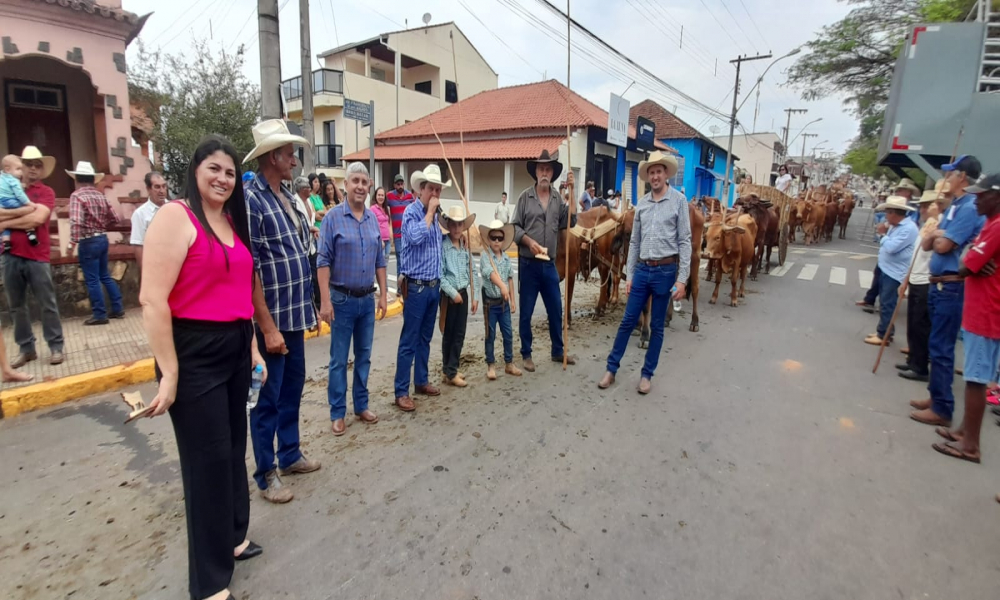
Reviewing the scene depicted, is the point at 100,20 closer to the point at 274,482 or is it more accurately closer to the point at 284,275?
the point at 284,275

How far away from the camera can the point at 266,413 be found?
304 cm

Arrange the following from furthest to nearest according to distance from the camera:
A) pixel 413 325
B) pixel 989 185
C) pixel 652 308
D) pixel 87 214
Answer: pixel 87 214, pixel 652 308, pixel 413 325, pixel 989 185

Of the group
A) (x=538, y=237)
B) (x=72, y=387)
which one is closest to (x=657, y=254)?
(x=538, y=237)

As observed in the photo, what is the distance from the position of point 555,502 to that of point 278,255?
88.8 inches

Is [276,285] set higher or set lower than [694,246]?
lower

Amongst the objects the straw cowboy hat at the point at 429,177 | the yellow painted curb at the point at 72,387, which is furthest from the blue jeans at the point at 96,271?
the straw cowboy hat at the point at 429,177

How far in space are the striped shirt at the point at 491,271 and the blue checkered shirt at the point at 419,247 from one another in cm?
82

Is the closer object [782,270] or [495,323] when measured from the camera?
[495,323]

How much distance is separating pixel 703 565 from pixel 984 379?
8.79 feet

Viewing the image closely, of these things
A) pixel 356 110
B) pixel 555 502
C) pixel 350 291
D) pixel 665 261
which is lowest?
pixel 555 502

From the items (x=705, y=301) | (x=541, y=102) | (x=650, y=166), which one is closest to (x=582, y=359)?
(x=650, y=166)

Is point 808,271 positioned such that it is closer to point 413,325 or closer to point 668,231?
point 668,231

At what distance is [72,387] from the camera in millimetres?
4547

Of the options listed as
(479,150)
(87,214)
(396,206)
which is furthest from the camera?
(479,150)
